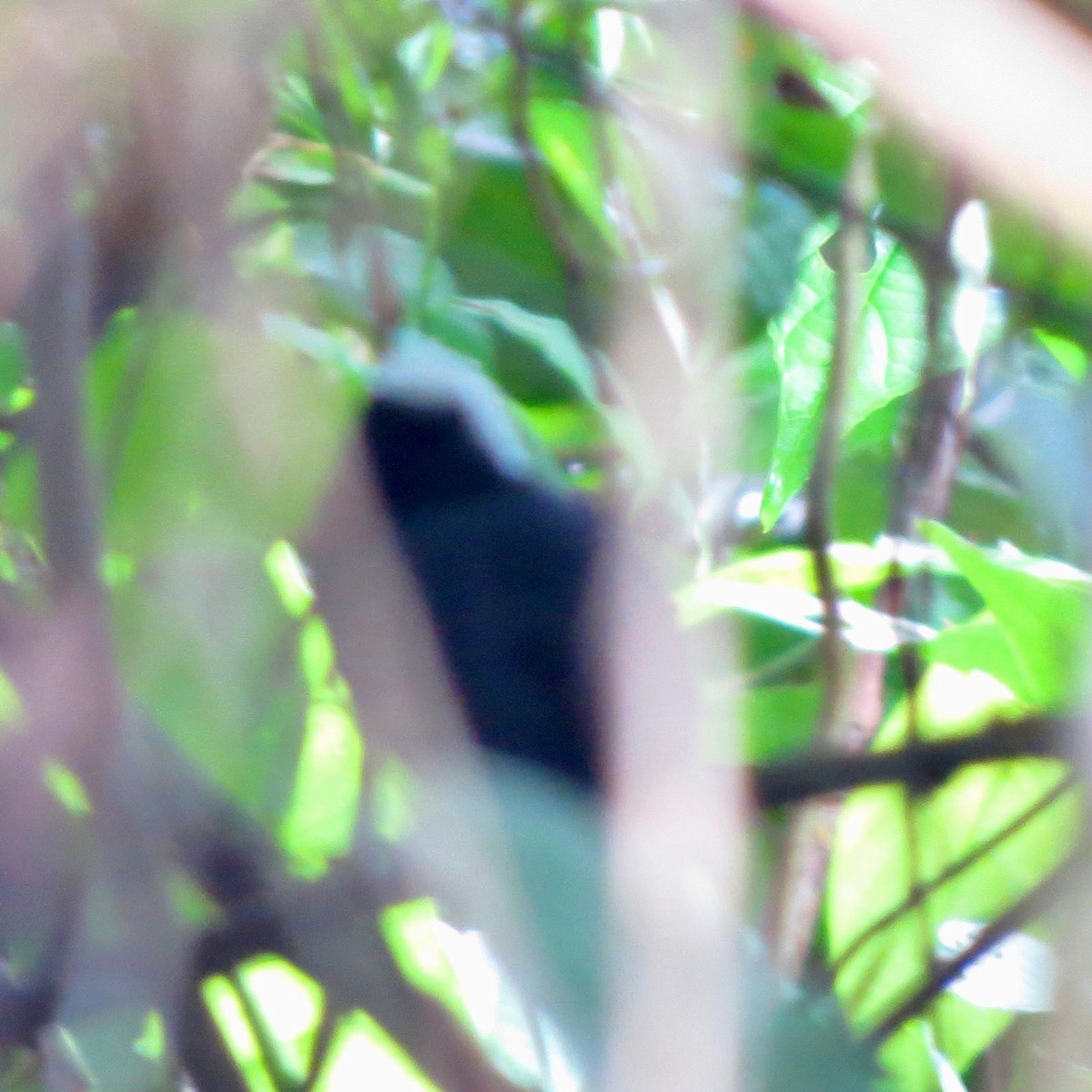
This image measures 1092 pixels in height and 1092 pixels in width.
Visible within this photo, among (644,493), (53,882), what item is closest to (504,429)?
(644,493)

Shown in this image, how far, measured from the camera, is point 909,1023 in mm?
257

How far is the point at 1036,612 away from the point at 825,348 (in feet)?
0.24

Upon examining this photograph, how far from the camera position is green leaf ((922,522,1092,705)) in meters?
0.26

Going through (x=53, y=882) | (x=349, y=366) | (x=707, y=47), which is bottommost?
(x=53, y=882)

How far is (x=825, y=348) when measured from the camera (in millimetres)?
278

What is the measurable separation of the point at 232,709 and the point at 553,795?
0.24ft

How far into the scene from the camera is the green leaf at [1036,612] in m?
0.26

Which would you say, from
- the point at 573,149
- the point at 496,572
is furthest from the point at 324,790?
the point at 573,149

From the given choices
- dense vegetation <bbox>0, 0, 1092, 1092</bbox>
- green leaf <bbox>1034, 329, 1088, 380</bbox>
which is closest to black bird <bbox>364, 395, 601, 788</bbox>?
dense vegetation <bbox>0, 0, 1092, 1092</bbox>

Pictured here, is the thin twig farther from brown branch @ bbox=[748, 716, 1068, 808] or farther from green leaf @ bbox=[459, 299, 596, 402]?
green leaf @ bbox=[459, 299, 596, 402]

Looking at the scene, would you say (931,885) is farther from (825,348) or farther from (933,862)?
(825,348)

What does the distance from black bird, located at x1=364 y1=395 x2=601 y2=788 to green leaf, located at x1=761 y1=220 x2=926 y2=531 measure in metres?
0.06

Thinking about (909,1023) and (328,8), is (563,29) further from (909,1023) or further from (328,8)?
(909,1023)

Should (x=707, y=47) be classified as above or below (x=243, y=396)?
above
